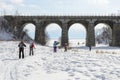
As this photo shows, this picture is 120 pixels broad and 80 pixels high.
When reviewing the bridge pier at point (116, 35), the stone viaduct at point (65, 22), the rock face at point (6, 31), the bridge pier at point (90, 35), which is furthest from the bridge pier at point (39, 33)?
the bridge pier at point (116, 35)

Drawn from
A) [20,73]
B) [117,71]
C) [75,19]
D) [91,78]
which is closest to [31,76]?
[20,73]

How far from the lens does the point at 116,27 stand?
70312 millimetres

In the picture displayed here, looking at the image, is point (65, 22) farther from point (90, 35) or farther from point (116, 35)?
point (116, 35)

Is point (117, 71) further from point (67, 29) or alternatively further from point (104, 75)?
point (67, 29)

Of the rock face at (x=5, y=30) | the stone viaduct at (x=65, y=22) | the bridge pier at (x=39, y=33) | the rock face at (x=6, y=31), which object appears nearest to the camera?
the rock face at (x=5, y=30)

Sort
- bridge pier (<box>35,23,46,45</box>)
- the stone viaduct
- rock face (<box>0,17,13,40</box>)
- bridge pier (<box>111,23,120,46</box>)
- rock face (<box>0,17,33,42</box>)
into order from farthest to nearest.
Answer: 1. bridge pier (<box>111,23,120,46</box>)
2. the stone viaduct
3. bridge pier (<box>35,23,46,45</box>)
4. rock face (<box>0,17,33,42</box>)
5. rock face (<box>0,17,13,40</box>)

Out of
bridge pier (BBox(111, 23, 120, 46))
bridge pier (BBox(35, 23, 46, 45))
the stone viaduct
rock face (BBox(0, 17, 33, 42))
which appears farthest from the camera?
bridge pier (BBox(111, 23, 120, 46))

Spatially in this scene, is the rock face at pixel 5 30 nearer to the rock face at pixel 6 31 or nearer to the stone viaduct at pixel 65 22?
the rock face at pixel 6 31

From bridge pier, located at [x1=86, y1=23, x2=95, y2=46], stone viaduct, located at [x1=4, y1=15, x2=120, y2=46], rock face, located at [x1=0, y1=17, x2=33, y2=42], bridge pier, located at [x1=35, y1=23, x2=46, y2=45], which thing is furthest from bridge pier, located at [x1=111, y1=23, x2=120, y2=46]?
rock face, located at [x1=0, y1=17, x2=33, y2=42]

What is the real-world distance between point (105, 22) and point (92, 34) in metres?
4.97

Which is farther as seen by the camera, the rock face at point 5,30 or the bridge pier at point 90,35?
the bridge pier at point 90,35

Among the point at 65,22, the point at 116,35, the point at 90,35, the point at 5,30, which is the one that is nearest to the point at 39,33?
the point at 65,22

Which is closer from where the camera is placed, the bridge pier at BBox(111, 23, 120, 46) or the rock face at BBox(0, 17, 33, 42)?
the rock face at BBox(0, 17, 33, 42)

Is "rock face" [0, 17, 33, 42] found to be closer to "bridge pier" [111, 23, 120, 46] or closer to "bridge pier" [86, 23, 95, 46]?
"bridge pier" [86, 23, 95, 46]
